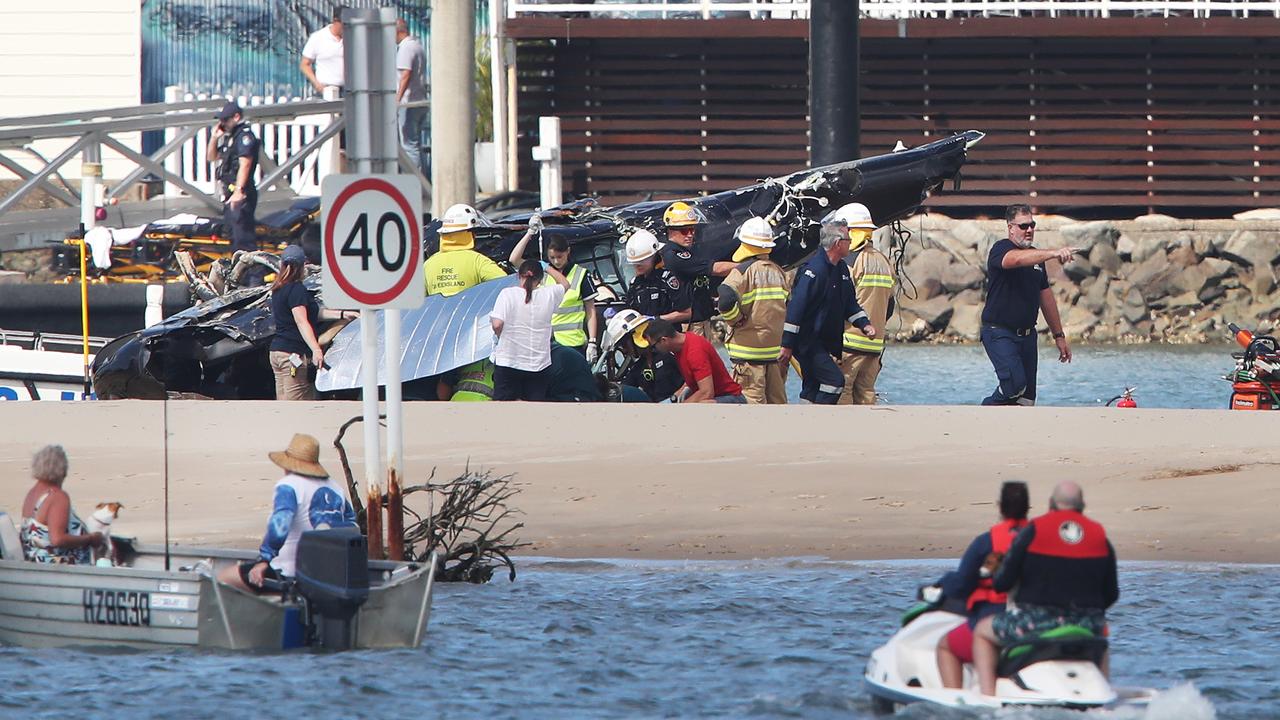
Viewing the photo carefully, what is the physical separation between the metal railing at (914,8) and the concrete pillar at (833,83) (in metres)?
6.14

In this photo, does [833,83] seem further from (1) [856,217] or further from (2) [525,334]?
(2) [525,334]

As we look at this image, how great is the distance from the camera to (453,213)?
51.5ft

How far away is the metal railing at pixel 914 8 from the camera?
26188mm

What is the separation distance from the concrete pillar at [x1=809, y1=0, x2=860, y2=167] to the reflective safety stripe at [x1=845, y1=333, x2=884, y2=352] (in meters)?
4.99

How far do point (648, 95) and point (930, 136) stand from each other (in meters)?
3.79

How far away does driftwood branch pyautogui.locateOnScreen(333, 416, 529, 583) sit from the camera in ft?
37.6

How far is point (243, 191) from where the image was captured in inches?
798

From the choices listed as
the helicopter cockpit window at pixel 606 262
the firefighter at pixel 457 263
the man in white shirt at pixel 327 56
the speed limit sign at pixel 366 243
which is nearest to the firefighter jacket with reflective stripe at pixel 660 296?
the firefighter at pixel 457 263

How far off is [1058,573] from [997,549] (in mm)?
296

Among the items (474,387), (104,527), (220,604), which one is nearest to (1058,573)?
(220,604)

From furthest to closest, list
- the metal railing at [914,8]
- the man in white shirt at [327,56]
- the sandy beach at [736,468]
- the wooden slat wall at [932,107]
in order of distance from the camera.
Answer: the wooden slat wall at [932,107] < the metal railing at [914,8] < the man in white shirt at [327,56] < the sandy beach at [736,468]

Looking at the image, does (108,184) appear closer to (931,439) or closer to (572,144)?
(572,144)

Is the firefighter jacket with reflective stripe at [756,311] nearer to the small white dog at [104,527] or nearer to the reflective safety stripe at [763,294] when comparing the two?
the reflective safety stripe at [763,294]

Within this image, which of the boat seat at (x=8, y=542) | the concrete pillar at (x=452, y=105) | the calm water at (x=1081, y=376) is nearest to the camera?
the boat seat at (x=8, y=542)
